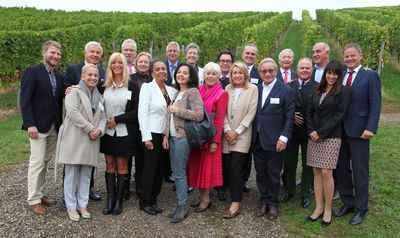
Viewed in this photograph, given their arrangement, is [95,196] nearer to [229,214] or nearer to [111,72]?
[111,72]

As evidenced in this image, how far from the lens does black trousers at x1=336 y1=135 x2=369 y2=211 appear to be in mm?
3984

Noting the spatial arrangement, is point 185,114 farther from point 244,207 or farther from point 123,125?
point 244,207

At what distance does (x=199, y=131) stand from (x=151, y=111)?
682 millimetres

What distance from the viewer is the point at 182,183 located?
13.5ft

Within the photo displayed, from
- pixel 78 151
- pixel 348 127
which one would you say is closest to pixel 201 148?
pixel 78 151

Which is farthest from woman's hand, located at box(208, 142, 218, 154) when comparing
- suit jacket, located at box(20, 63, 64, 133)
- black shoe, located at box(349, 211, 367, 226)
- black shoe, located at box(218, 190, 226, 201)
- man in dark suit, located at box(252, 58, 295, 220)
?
suit jacket, located at box(20, 63, 64, 133)

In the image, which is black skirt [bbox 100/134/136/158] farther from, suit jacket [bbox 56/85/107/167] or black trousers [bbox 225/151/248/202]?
black trousers [bbox 225/151/248/202]

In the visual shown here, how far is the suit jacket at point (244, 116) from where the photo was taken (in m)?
4.16

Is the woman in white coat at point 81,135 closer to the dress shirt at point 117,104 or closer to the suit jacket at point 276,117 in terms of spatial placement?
the dress shirt at point 117,104

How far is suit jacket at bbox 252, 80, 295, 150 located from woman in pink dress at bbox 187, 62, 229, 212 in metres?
0.53

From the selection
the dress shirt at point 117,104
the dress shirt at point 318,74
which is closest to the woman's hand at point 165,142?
the dress shirt at point 117,104

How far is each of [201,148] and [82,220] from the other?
5.80 ft

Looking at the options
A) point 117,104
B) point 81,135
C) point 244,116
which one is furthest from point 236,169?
point 81,135

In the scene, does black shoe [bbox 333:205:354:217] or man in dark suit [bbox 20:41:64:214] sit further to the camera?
black shoe [bbox 333:205:354:217]
